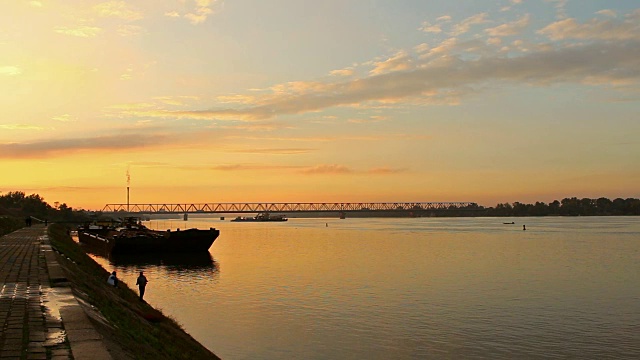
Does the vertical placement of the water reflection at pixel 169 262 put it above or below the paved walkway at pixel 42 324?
below

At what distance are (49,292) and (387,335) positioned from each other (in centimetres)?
1691

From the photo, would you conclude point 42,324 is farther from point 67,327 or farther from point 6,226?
point 6,226

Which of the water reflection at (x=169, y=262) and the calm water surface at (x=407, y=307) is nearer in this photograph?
the calm water surface at (x=407, y=307)

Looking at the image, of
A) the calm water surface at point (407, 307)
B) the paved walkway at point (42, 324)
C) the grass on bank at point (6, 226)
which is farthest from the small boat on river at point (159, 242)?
the paved walkway at point (42, 324)

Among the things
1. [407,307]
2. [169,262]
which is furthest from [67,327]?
[169,262]

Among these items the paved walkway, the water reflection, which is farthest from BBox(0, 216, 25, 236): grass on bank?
the paved walkway

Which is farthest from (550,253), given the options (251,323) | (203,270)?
(251,323)

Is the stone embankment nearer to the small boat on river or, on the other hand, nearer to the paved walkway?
Result: the paved walkway

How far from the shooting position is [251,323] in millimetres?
32906

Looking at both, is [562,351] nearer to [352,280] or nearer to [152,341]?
[152,341]

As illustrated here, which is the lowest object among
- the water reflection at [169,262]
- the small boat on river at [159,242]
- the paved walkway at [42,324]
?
the water reflection at [169,262]

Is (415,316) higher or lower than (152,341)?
lower

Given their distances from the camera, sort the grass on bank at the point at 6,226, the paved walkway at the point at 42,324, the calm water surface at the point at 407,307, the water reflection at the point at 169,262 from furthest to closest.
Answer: the grass on bank at the point at 6,226 → the water reflection at the point at 169,262 → the calm water surface at the point at 407,307 → the paved walkway at the point at 42,324

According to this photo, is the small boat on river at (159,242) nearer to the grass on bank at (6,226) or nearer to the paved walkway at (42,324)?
the grass on bank at (6,226)
